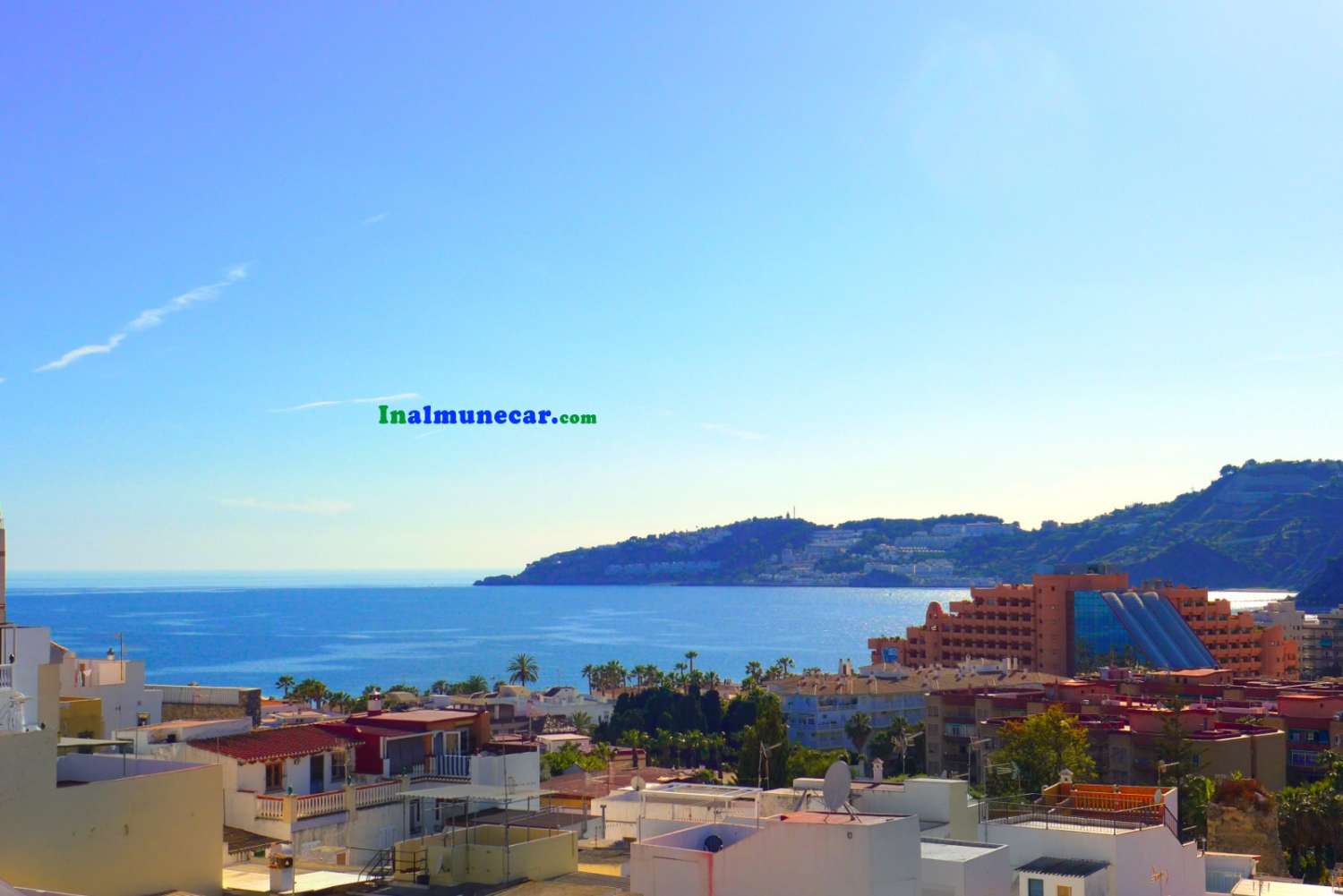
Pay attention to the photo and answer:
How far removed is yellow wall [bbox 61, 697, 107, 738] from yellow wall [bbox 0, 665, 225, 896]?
12293 millimetres

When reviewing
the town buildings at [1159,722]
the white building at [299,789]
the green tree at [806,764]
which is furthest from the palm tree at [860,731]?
the white building at [299,789]

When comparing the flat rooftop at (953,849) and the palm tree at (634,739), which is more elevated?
the flat rooftop at (953,849)

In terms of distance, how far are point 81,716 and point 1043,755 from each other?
41254 millimetres

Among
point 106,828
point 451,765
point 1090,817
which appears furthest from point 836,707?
point 106,828

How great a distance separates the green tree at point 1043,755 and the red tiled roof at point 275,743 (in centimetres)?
3395

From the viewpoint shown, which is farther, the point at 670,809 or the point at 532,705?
the point at 532,705

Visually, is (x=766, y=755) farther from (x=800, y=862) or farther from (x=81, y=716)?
(x=800, y=862)

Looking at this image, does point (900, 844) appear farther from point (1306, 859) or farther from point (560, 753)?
point (560, 753)

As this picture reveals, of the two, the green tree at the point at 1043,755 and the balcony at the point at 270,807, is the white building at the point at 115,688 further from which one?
the green tree at the point at 1043,755


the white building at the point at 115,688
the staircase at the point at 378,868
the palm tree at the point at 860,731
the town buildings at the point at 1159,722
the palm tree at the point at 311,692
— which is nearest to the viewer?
the staircase at the point at 378,868

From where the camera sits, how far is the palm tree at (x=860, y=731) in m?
99.9

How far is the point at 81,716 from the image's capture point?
28.9 meters

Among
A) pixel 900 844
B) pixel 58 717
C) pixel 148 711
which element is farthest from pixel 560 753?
pixel 900 844

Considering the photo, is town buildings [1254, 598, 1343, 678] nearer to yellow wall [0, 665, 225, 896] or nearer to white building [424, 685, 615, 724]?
white building [424, 685, 615, 724]
